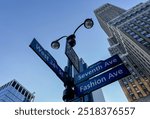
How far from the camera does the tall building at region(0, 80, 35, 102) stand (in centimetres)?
10556

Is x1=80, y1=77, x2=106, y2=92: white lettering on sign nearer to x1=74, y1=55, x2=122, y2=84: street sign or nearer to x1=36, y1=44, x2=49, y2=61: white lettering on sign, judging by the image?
x1=74, y1=55, x2=122, y2=84: street sign

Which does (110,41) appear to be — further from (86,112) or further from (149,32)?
(86,112)

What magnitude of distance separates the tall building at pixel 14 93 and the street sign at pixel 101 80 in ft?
351

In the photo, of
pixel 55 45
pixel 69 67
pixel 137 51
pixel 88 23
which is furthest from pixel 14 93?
pixel 69 67

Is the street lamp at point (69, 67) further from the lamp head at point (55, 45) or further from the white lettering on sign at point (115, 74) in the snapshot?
the white lettering on sign at point (115, 74)

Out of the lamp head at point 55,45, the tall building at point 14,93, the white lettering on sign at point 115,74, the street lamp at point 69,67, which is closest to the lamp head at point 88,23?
the street lamp at point 69,67

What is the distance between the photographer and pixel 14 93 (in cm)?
11306

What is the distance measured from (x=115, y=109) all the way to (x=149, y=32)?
206 feet

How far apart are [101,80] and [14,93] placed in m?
117

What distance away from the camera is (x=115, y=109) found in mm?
4582

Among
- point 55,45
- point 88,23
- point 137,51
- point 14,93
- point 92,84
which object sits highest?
point 55,45

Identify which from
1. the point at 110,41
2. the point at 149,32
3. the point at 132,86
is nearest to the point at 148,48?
the point at 149,32

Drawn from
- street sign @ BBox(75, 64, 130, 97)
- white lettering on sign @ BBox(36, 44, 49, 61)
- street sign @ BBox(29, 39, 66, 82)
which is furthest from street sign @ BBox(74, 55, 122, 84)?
white lettering on sign @ BBox(36, 44, 49, 61)

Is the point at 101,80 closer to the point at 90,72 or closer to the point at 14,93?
the point at 90,72
